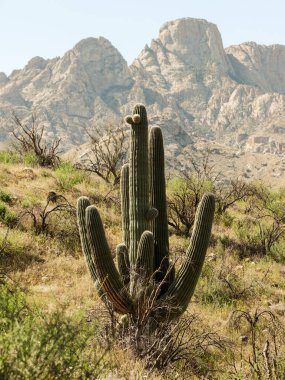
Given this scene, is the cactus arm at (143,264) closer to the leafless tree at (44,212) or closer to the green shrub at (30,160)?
the leafless tree at (44,212)

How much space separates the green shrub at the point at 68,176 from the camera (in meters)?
12.8

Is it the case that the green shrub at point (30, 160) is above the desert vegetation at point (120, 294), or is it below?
above

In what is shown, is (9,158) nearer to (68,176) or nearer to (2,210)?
(68,176)

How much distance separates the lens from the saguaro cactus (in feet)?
18.0

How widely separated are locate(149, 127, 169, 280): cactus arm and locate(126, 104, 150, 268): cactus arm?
0.38 meters

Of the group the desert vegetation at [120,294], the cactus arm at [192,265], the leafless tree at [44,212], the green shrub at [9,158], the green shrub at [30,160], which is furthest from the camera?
the green shrub at [9,158]

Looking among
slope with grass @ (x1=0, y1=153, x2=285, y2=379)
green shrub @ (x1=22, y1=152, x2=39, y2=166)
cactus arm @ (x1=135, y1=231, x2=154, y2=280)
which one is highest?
green shrub @ (x1=22, y1=152, x2=39, y2=166)

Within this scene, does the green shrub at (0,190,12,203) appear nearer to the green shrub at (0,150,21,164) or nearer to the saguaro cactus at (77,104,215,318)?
the green shrub at (0,150,21,164)

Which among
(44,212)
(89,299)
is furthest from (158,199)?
(44,212)

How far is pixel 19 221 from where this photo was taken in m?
9.74

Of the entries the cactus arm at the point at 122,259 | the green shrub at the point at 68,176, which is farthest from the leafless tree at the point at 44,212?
the cactus arm at the point at 122,259

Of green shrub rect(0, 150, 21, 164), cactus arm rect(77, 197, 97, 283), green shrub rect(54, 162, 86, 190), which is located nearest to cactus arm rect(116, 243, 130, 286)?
cactus arm rect(77, 197, 97, 283)

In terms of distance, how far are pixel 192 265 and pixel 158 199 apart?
1.15 metres

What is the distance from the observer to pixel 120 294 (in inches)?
216
